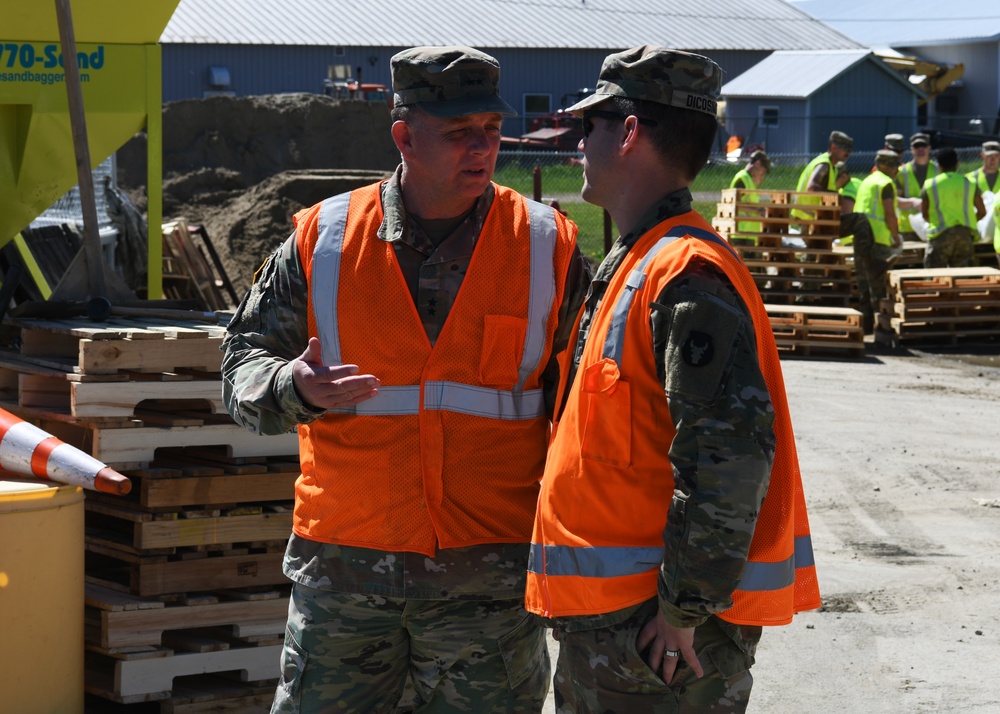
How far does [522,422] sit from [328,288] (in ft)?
2.07

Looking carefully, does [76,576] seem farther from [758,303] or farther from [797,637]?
[797,637]

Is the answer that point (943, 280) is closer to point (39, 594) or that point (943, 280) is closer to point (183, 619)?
point (183, 619)

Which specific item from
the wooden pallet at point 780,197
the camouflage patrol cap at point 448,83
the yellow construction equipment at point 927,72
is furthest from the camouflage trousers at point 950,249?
the yellow construction equipment at point 927,72

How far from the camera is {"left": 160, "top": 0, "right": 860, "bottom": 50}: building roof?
149 feet

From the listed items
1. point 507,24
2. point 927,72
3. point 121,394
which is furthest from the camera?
point 927,72

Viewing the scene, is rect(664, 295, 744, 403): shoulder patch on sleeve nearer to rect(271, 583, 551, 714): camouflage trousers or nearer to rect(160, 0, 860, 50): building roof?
rect(271, 583, 551, 714): camouflage trousers

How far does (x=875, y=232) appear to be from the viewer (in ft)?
51.8

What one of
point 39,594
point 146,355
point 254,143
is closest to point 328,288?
point 146,355

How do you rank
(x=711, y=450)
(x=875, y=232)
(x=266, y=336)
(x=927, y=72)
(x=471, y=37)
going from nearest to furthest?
1. (x=711, y=450)
2. (x=266, y=336)
3. (x=875, y=232)
4. (x=471, y=37)
5. (x=927, y=72)

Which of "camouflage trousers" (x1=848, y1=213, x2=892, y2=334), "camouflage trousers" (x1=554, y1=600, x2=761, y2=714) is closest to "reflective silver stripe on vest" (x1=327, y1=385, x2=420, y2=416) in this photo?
"camouflage trousers" (x1=554, y1=600, x2=761, y2=714)

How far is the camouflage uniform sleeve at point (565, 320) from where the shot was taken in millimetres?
3521

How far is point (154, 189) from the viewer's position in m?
6.24

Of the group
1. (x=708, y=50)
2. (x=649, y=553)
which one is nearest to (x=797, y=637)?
(x=649, y=553)

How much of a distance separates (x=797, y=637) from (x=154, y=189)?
3772 millimetres
